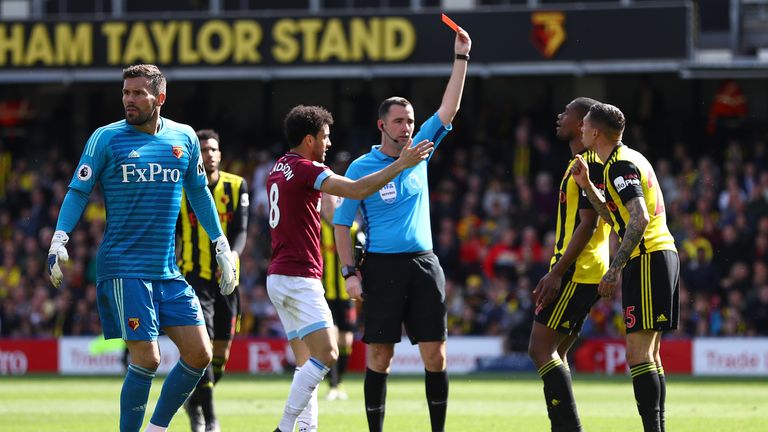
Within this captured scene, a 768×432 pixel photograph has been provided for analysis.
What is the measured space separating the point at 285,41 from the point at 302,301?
53.7 feet

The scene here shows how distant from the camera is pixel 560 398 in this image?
364 inches

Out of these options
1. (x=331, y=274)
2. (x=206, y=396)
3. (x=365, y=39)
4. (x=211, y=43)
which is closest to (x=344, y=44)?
(x=365, y=39)

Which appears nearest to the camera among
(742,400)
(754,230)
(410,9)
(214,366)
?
(214,366)

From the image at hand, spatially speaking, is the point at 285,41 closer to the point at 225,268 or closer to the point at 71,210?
the point at 225,268

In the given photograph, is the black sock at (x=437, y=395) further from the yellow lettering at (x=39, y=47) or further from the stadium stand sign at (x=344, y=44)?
the yellow lettering at (x=39, y=47)

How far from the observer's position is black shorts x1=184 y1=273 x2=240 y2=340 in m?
10.7

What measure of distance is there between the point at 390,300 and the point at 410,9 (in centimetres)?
1573

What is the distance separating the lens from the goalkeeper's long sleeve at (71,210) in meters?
8.30

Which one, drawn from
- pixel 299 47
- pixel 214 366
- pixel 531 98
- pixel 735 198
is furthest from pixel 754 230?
pixel 214 366

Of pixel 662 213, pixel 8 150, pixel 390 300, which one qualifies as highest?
pixel 8 150

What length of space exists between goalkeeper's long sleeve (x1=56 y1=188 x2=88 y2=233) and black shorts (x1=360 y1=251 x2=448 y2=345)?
2.29 meters

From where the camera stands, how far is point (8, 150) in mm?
28484

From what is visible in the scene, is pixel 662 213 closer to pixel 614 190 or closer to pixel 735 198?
pixel 614 190

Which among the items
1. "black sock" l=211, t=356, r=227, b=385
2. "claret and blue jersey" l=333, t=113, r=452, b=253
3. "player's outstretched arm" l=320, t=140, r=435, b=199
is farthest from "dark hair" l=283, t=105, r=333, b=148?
"black sock" l=211, t=356, r=227, b=385
